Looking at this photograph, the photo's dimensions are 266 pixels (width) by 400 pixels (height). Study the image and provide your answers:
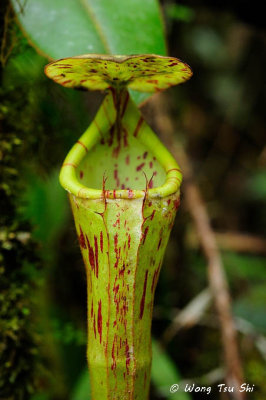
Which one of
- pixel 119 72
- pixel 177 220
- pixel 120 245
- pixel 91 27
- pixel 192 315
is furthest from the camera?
pixel 177 220

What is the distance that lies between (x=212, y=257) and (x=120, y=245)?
0.91 metres

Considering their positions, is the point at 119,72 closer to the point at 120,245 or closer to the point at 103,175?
the point at 103,175

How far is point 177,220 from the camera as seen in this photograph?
2133mm

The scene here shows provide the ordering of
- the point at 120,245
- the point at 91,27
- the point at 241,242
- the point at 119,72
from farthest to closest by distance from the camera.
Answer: the point at 241,242, the point at 91,27, the point at 119,72, the point at 120,245

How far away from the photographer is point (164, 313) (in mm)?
1964

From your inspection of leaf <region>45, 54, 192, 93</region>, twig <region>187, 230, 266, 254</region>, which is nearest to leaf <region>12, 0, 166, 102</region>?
leaf <region>45, 54, 192, 93</region>

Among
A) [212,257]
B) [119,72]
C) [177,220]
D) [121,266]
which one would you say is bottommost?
[177,220]

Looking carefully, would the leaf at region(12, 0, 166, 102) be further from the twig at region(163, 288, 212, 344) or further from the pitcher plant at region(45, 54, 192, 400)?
the twig at region(163, 288, 212, 344)

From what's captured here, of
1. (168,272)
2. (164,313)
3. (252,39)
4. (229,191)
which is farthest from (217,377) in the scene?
(252,39)

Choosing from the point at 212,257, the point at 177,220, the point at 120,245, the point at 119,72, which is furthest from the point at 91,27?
the point at 177,220

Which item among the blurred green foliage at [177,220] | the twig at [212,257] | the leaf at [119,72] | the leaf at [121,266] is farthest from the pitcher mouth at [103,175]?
the twig at [212,257]

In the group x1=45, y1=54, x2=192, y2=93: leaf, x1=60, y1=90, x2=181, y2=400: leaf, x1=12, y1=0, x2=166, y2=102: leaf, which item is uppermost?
x1=12, y1=0, x2=166, y2=102: leaf

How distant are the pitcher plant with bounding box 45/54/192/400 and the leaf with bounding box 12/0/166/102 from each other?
0.28 ft

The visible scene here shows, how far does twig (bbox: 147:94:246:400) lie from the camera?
144 cm
